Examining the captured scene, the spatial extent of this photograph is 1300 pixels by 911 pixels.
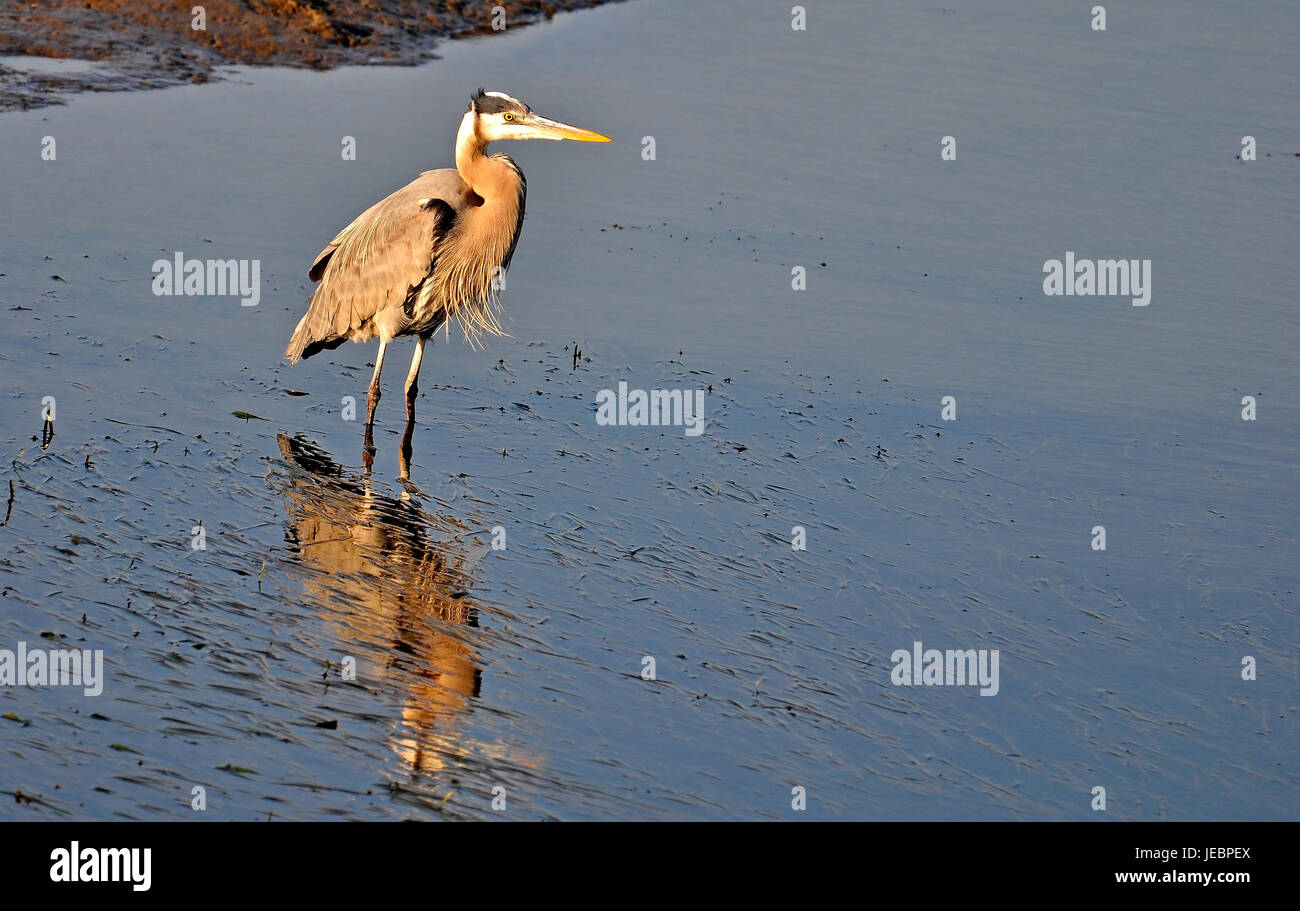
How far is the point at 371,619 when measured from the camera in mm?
9562

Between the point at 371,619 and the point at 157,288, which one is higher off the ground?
the point at 157,288

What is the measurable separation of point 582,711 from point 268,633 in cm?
183

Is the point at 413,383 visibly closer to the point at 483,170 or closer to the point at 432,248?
the point at 432,248

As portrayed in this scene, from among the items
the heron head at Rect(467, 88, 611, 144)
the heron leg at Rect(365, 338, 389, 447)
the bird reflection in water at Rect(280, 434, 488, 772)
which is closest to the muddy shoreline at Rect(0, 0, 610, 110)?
the heron leg at Rect(365, 338, 389, 447)

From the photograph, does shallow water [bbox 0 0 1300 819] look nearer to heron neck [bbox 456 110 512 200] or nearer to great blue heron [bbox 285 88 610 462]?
great blue heron [bbox 285 88 610 462]

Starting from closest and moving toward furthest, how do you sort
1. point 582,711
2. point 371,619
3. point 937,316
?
point 582,711 < point 371,619 < point 937,316

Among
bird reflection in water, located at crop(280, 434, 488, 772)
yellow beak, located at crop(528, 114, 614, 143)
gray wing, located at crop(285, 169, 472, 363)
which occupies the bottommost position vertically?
bird reflection in water, located at crop(280, 434, 488, 772)

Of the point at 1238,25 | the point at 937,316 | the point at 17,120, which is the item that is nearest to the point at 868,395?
the point at 937,316

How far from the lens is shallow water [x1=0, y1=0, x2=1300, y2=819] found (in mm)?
8414

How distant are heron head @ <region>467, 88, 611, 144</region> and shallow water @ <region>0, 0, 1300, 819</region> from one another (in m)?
2.16

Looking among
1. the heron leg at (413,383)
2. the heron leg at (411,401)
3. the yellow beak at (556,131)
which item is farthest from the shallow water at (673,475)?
the yellow beak at (556,131)
